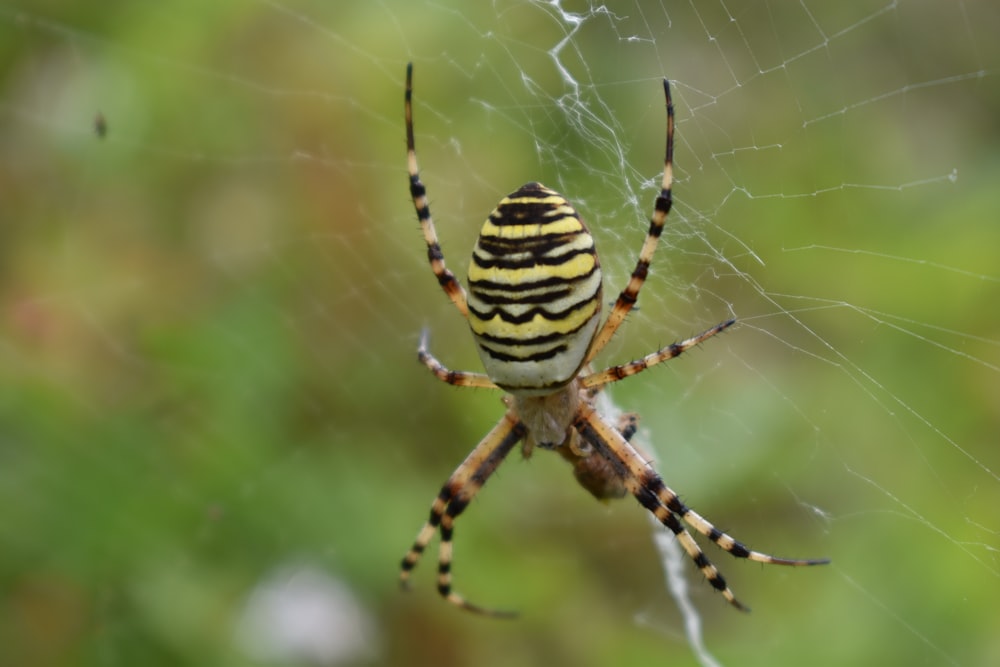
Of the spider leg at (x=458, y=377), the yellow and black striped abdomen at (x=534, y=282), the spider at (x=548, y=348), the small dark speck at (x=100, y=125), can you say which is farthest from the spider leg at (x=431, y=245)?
the small dark speck at (x=100, y=125)

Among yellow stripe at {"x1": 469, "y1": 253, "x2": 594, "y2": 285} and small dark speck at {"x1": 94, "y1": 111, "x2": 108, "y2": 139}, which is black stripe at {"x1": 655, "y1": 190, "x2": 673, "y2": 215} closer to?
yellow stripe at {"x1": 469, "y1": 253, "x2": 594, "y2": 285}

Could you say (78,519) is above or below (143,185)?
below

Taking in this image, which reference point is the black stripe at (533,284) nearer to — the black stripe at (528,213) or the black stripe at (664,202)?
the black stripe at (528,213)

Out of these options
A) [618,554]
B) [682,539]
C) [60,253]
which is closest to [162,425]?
[60,253]

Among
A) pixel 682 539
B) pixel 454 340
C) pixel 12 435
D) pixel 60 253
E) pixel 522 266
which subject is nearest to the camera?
pixel 522 266

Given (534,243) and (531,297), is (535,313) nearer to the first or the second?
(531,297)

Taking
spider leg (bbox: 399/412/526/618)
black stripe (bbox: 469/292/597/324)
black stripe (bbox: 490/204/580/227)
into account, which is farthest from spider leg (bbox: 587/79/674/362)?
spider leg (bbox: 399/412/526/618)

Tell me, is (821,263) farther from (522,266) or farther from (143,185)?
(143,185)

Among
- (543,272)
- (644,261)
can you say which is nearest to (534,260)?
(543,272)
